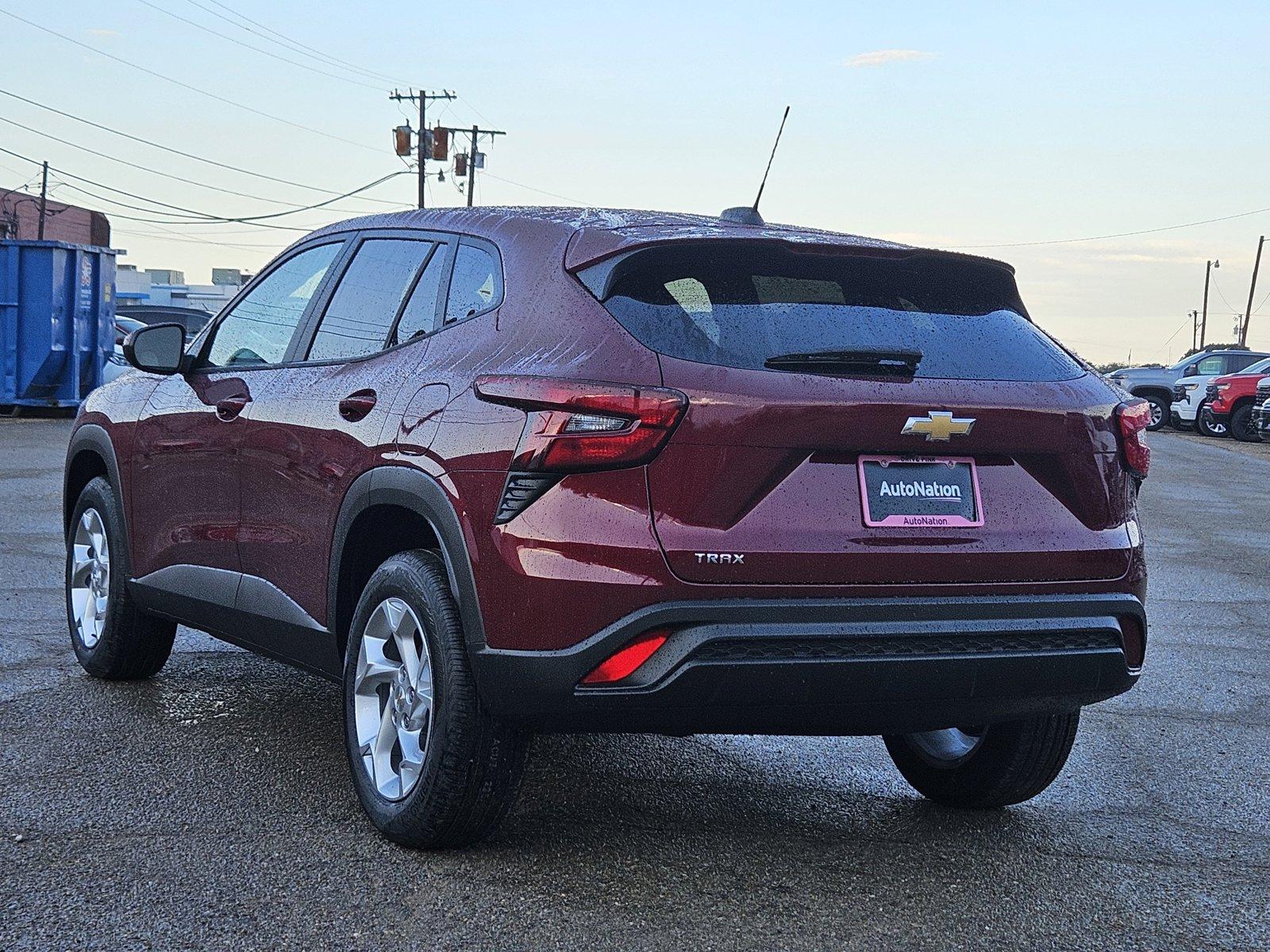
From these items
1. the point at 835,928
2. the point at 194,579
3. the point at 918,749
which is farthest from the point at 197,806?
the point at 918,749

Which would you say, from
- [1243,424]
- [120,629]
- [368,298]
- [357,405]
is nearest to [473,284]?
[357,405]

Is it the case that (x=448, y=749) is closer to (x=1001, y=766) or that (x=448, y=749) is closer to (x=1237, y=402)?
(x=1001, y=766)

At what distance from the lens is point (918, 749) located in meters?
4.87

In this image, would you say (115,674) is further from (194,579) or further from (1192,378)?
(1192,378)

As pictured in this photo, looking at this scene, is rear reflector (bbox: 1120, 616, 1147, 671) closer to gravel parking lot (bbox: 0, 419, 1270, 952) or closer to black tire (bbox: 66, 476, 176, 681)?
gravel parking lot (bbox: 0, 419, 1270, 952)

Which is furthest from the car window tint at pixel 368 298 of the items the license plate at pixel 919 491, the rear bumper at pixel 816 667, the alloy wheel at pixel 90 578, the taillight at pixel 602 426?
the alloy wheel at pixel 90 578

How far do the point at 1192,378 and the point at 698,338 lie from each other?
3445 cm

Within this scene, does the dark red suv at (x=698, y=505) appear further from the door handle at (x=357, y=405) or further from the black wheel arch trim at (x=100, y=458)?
the black wheel arch trim at (x=100, y=458)

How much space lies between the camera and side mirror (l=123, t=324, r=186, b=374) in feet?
17.7

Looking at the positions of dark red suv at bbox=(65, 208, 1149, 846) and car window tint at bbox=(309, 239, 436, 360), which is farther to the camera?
car window tint at bbox=(309, 239, 436, 360)

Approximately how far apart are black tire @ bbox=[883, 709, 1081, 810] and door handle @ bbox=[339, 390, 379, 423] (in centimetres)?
199

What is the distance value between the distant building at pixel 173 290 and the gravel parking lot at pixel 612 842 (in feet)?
263

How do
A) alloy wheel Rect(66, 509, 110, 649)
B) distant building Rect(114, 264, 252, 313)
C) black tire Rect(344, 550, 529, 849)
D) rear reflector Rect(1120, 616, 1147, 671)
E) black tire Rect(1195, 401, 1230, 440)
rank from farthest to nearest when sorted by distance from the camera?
distant building Rect(114, 264, 252, 313) < black tire Rect(1195, 401, 1230, 440) < alloy wheel Rect(66, 509, 110, 649) < rear reflector Rect(1120, 616, 1147, 671) < black tire Rect(344, 550, 529, 849)

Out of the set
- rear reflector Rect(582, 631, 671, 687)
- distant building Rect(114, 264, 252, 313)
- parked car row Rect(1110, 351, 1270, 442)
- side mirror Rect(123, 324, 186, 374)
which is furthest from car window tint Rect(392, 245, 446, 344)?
distant building Rect(114, 264, 252, 313)
